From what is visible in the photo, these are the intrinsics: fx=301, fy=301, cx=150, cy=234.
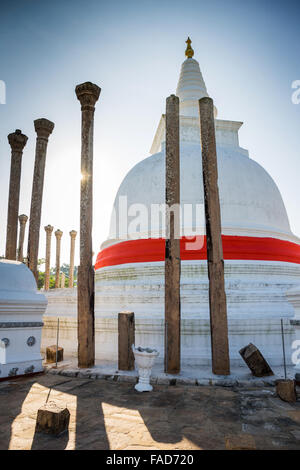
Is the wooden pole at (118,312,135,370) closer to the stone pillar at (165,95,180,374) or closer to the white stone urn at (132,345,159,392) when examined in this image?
the stone pillar at (165,95,180,374)

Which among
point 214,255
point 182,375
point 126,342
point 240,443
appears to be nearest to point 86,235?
point 126,342

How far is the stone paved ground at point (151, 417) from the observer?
2736 mm

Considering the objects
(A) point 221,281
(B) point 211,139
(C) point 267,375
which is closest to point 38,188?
(B) point 211,139

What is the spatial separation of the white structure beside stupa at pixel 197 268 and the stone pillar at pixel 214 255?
1156mm

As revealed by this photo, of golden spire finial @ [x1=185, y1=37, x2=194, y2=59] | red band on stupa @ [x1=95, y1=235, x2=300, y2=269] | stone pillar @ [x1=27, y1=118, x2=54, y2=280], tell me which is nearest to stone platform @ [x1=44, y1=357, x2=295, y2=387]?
stone pillar @ [x1=27, y1=118, x2=54, y2=280]

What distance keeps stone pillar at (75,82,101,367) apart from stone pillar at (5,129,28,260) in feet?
9.67

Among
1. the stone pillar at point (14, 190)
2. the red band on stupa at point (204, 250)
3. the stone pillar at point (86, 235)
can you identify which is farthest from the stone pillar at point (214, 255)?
the stone pillar at point (14, 190)

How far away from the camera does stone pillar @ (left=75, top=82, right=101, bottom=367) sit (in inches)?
230

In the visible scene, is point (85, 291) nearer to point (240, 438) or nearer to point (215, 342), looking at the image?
point (215, 342)

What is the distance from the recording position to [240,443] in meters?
2.61

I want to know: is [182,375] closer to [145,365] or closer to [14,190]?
[145,365]

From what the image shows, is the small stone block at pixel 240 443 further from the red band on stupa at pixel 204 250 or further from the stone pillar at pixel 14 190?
the stone pillar at pixel 14 190

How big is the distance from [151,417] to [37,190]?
20.9 feet
